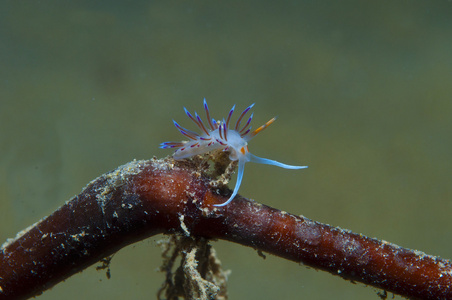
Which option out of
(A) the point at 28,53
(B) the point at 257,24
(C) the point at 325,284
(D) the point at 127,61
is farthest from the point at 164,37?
(C) the point at 325,284

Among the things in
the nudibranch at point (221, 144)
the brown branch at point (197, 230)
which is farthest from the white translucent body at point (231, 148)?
the brown branch at point (197, 230)

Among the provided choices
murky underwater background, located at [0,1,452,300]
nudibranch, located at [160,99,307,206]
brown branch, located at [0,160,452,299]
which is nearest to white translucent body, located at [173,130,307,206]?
nudibranch, located at [160,99,307,206]

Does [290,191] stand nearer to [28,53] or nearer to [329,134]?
[329,134]

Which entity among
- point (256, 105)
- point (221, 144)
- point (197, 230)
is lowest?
point (197, 230)

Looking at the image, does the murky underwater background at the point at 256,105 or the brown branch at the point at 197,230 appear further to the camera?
the murky underwater background at the point at 256,105

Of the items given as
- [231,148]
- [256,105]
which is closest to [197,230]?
[231,148]

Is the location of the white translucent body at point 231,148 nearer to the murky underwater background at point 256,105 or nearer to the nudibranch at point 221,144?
the nudibranch at point 221,144

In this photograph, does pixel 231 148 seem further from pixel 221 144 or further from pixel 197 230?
pixel 197 230
